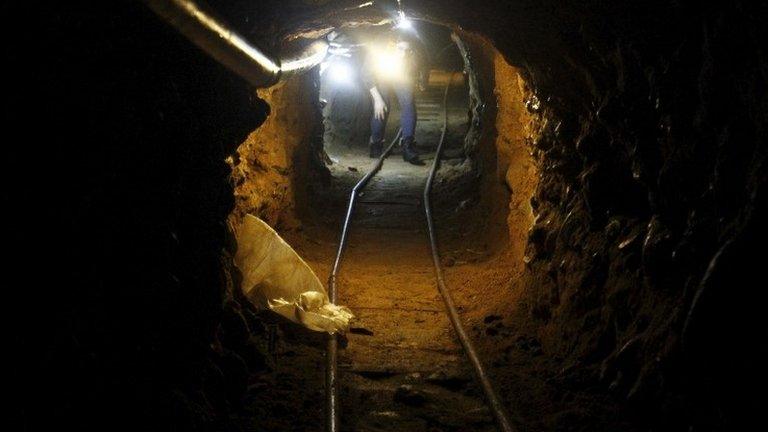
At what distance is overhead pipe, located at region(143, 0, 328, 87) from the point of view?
3.43 m

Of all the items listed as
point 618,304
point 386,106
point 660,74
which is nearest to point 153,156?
point 660,74

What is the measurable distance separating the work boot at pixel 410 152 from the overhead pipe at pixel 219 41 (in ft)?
35.7

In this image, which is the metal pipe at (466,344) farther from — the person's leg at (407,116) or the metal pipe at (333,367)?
the person's leg at (407,116)

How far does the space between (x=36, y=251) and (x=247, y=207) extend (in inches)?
181

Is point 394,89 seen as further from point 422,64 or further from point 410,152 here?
point 422,64

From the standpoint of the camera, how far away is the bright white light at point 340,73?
66.4 ft

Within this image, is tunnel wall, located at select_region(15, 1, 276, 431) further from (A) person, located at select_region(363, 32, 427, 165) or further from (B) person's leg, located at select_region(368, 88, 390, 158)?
(B) person's leg, located at select_region(368, 88, 390, 158)

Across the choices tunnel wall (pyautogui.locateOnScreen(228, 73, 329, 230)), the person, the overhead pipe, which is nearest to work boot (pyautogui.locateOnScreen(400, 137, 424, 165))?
the person

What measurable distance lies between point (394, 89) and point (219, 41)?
14.4 metres

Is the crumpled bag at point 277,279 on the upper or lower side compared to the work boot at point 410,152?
lower

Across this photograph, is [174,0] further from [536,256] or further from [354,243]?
[354,243]

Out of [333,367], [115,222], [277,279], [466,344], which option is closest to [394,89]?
[277,279]

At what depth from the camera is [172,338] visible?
4.07 meters

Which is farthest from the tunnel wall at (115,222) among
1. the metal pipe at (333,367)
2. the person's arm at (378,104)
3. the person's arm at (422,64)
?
the person's arm at (422,64)
